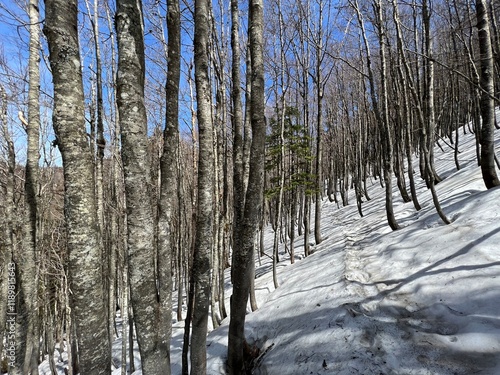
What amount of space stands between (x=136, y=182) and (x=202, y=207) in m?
1.26

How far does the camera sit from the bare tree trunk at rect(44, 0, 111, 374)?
181cm

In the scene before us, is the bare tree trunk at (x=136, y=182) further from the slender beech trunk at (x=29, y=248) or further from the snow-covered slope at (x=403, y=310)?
the slender beech trunk at (x=29, y=248)

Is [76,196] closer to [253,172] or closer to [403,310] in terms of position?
[253,172]

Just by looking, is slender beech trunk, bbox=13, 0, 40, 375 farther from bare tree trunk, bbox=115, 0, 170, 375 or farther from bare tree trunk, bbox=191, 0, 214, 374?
bare tree trunk, bbox=115, 0, 170, 375

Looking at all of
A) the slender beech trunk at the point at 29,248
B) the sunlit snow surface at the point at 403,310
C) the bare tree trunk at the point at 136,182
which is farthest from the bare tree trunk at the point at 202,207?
the slender beech trunk at the point at 29,248

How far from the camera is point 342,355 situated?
3227 mm

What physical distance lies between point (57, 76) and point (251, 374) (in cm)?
451

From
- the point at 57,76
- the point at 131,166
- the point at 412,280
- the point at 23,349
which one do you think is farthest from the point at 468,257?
the point at 23,349

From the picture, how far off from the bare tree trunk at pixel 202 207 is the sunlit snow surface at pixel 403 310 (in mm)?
1335

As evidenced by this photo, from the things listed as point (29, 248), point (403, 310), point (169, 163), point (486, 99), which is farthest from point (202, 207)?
point (486, 99)

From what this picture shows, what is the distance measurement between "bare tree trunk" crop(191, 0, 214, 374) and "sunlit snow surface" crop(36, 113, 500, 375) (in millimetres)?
1335

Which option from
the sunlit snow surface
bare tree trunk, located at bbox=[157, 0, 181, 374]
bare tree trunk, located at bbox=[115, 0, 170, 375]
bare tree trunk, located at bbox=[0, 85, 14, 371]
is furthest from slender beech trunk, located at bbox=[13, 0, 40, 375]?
bare tree trunk, located at bbox=[115, 0, 170, 375]

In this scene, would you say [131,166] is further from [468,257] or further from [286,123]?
[286,123]

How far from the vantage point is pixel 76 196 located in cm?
186
